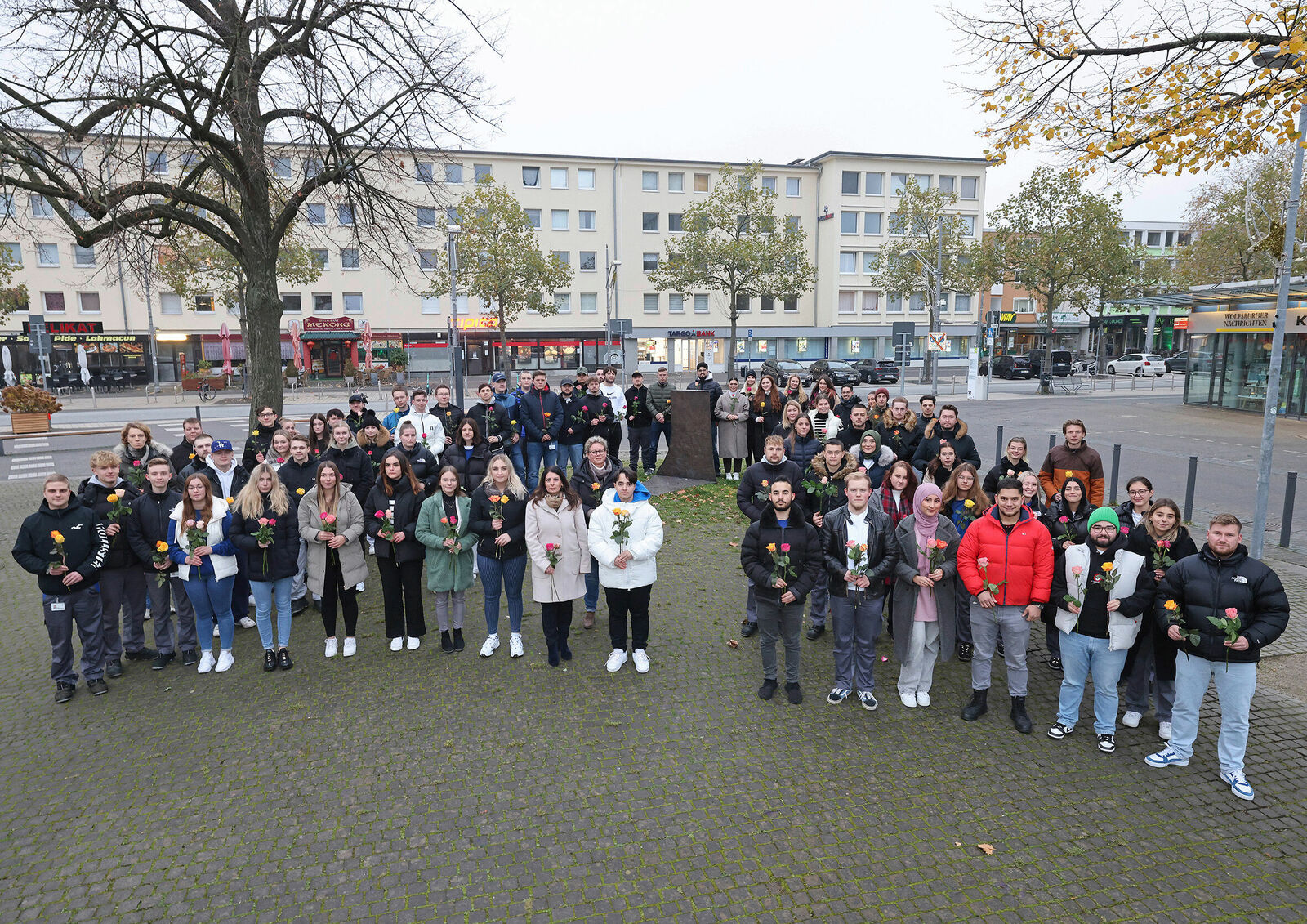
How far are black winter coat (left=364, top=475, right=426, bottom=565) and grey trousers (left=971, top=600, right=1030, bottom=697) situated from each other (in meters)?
4.95

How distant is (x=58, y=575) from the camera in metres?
6.41

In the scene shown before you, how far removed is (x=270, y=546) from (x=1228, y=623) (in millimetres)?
7380

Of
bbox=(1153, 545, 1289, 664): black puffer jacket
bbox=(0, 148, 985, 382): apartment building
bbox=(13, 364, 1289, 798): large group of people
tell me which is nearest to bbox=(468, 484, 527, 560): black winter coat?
bbox=(13, 364, 1289, 798): large group of people

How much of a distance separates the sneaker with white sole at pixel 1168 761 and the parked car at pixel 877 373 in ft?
140

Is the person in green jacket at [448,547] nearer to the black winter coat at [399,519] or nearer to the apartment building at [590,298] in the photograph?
the black winter coat at [399,519]

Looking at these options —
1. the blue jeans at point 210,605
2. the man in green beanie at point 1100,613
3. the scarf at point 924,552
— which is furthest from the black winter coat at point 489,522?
the man in green beanie at point 1100,613

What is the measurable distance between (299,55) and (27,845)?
11.3m

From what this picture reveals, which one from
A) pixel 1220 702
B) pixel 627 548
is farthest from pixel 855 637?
pixel 1220 702

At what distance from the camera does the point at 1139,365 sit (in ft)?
173

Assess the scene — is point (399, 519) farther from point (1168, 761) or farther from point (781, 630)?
point (1168, 761)

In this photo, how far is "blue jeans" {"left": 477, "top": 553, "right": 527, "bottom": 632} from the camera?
714 centimetres

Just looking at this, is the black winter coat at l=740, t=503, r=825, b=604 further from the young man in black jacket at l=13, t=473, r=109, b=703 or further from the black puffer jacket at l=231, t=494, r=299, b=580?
the young man in black jacket at l=13, t=473, r=109, b=703

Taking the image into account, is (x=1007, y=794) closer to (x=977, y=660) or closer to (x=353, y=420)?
(x=977, y=660)

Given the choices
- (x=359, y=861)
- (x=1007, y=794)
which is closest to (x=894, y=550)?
(x=1007, y=794)
